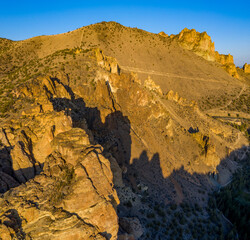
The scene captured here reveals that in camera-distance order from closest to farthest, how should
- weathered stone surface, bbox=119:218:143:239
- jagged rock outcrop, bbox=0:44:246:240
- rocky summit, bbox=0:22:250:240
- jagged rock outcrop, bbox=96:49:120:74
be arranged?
jagged rock outcrop, bbox=0:44:246:240, rocky summit, bbox=0:22:250:240, weathered stone surface, bbox=119:218:143:239, jagged rock outcrop, bbox=96:49:120:74

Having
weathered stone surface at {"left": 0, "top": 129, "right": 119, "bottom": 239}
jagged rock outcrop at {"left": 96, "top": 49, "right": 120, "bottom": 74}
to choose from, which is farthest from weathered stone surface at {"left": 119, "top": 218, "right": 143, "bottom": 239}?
jagged rock outcrop at {"left": 96, "top": 49, "right": 120, "bottom": 74}

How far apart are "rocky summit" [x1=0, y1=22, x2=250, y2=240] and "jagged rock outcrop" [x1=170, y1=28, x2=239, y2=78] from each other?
166 ft

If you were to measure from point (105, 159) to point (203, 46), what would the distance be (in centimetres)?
10010

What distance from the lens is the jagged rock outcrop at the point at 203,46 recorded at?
93.7 m

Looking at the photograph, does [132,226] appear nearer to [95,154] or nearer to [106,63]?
[95,154]

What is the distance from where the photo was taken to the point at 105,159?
11281 millimetres

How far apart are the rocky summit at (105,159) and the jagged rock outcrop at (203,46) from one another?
50480 millimetres

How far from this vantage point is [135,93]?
2748 cm

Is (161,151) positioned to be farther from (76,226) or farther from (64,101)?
(76,226)

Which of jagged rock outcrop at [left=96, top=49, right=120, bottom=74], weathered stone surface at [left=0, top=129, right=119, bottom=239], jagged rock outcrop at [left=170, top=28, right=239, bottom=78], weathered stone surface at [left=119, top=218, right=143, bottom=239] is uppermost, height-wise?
jagged rock outcrop at [left=170, top=28, right=239, bottom=78]

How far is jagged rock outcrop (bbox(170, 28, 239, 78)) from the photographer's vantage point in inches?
3688

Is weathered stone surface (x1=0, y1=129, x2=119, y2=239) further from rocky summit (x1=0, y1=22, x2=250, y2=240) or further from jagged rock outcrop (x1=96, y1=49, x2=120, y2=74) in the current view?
jagged rock outcrop (x1=96, y1=49, x2=120, y2=74)

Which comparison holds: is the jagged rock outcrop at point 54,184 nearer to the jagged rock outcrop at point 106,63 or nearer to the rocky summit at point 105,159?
the rocky summit at point 105,159

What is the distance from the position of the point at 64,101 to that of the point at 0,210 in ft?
44.5
